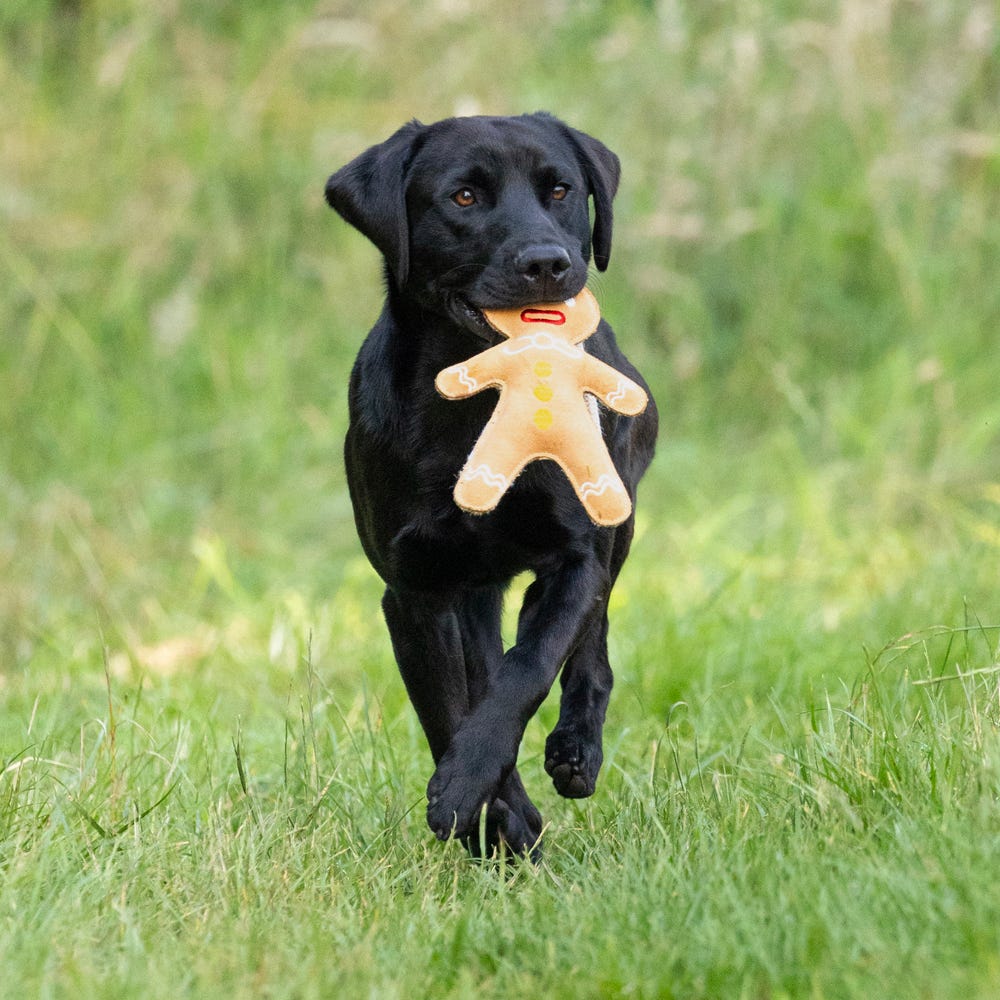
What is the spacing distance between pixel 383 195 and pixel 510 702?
1.14m

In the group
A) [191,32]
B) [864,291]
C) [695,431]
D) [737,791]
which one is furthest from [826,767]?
[191,32]

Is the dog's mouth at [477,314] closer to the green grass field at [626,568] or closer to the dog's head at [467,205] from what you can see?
the dog's head at [467,205]

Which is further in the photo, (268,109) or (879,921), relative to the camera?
(268,109)

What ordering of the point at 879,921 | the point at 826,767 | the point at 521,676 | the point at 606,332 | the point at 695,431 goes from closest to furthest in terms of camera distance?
the point at 879,921 → the point at 826,767 → the point at 521,676 → the point at 606,332 → the point at 695,431

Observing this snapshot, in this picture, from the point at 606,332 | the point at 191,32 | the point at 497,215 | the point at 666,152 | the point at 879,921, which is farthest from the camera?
the point at 191,32

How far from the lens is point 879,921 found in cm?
206

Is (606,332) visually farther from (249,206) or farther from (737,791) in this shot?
(249,206)

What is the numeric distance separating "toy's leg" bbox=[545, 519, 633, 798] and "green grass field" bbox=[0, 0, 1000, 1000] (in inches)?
3.6

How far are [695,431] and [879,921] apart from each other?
4.54 meters

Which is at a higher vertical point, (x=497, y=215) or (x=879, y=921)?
(x=497, y=215)

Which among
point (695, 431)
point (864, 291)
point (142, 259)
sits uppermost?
point (142, 259)

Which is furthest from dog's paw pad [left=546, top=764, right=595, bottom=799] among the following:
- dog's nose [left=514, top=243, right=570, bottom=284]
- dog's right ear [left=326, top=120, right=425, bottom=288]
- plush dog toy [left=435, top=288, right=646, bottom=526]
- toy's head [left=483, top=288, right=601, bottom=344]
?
dog's right ear [left=326, top=120, right=425, bottom=288]

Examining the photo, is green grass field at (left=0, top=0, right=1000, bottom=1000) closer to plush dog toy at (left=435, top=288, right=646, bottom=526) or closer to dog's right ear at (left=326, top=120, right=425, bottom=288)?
plush dog toy at (left=435, top=288, right=646, bottom=526)

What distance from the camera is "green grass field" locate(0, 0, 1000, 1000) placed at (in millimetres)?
2283
